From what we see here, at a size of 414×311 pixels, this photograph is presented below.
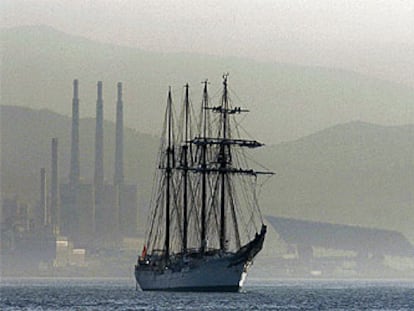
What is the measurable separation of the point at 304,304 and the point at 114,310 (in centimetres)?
3815

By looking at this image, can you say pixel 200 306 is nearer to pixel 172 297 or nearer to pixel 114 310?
pixel 114 310

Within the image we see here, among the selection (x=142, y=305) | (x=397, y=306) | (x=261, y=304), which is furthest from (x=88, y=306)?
(x=397, y=306)

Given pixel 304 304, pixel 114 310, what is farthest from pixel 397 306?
pixel 114 310

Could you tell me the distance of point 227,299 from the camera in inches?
7372

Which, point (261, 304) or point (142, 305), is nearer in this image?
point (142, 305)

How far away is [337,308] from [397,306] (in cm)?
1508

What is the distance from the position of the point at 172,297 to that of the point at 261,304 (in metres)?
14.1

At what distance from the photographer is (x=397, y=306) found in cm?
19188

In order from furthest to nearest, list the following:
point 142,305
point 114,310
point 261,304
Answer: point 261,304, point 142,305, point 114,310

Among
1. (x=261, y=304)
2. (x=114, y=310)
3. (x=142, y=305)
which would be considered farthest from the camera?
(x=261, y=304)

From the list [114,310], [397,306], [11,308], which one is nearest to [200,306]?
[114,310]

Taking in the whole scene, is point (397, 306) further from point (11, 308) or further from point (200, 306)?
point (11, 308)

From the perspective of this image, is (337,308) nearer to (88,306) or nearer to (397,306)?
(397,306)

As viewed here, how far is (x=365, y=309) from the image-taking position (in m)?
178
